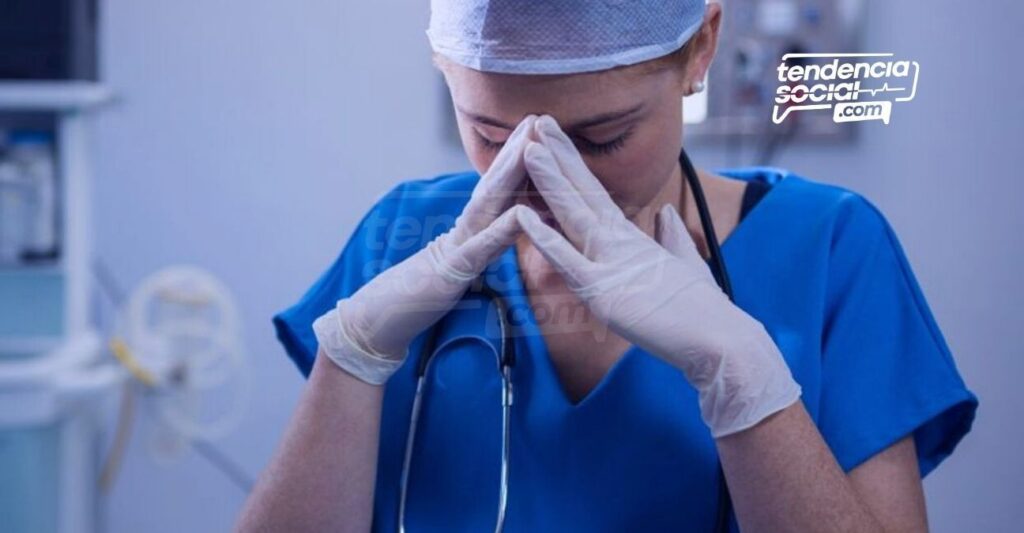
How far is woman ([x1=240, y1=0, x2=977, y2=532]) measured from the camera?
679 millimetres

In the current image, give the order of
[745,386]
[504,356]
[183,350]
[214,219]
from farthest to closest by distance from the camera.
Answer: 1. [183,350]
2. [214,219]
3. [504,356]
4. [745,386]

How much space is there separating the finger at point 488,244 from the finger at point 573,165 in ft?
0.12

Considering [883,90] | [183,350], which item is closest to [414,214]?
[883,90]

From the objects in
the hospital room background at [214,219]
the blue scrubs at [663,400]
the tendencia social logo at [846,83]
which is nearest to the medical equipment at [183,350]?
the hospital room background at [214,219]

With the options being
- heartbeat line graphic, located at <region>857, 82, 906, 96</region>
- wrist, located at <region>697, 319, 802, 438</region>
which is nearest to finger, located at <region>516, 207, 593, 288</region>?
wrist, located at <region>697, 319, 802, 438</region>

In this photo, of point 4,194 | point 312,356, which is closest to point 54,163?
point 4,194

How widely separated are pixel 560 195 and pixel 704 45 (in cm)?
16

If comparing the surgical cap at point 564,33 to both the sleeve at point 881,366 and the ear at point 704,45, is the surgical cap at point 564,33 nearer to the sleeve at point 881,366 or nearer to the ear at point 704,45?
the ear at point 704,45

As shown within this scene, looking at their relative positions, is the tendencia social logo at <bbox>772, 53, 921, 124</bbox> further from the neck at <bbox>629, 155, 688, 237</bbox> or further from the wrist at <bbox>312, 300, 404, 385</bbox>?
the wrist at <bbox>312, 300, 404, 385</bbox>

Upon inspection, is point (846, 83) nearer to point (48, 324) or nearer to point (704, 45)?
point (704, 45)

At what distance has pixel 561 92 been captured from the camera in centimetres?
69

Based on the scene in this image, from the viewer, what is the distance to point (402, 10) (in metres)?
1.33

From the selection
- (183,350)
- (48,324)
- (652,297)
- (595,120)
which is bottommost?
(183,350)

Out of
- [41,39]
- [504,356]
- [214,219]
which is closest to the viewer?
[504,356]
